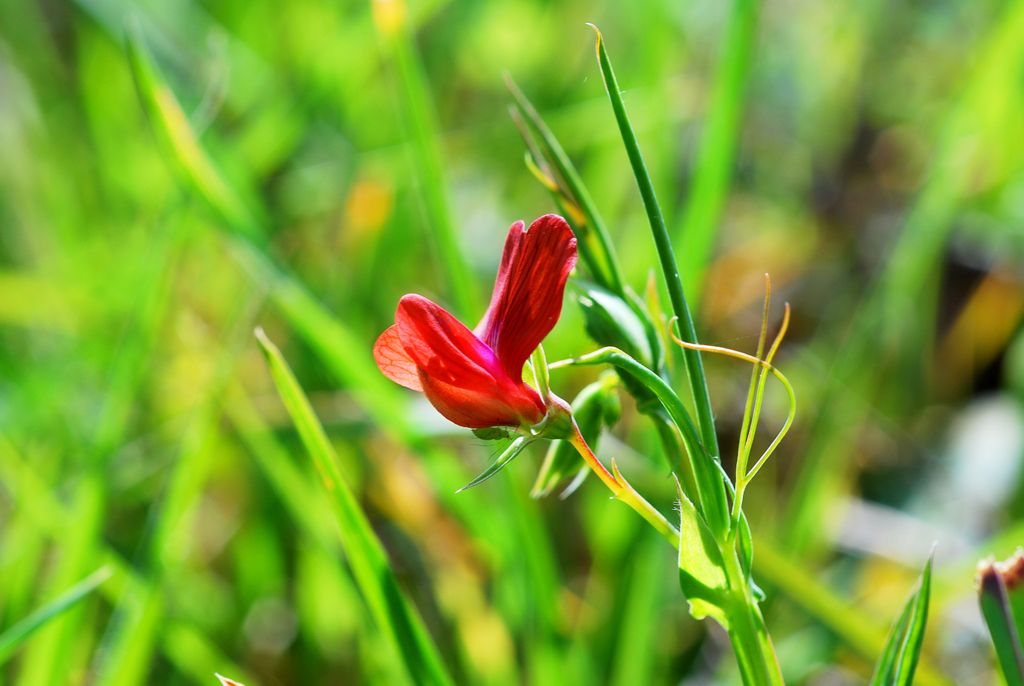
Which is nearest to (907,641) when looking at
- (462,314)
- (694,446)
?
(694,446)

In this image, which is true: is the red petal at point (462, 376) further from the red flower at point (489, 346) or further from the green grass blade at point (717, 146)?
the green grass blade at point (717, 146)

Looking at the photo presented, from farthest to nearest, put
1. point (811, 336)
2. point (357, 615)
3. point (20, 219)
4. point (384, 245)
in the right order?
point (20, 219)
point (811, 336)
point (384, 245)
point (357, 615)

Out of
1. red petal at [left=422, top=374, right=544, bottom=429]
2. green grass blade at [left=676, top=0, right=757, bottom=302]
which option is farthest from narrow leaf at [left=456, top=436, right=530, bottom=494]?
green grass blade at [left=676, top=0, right=757, bottom=302]

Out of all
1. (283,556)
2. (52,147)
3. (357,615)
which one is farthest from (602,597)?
(52,147)

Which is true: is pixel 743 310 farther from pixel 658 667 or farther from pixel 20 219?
pixel 20 219

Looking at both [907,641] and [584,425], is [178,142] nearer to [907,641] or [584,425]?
[584,425]

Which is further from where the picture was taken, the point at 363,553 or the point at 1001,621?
the point at 363,553
